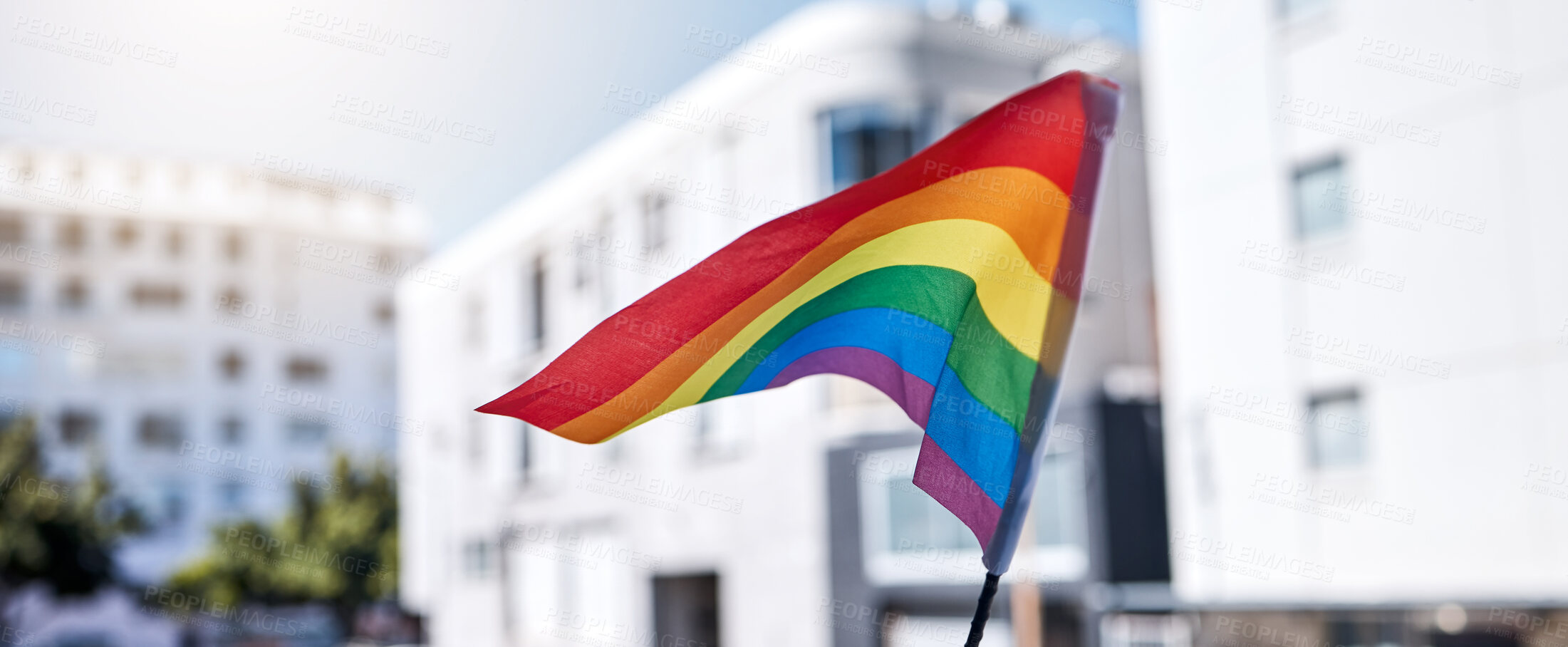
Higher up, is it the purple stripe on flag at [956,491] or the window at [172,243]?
the window at [172,243]

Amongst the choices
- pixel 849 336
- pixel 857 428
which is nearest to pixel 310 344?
pixel 857 428

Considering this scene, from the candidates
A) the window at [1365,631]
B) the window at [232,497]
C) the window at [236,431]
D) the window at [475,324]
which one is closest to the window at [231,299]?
the window at [236,431]

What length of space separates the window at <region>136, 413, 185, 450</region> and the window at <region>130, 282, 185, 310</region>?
4.69 meters

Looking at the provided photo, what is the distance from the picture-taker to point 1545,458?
12.6 m

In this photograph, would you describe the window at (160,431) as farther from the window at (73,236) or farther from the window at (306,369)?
the window at (73,236)

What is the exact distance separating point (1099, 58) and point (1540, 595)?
37.7 feet

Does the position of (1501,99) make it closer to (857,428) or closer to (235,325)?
(857,428)

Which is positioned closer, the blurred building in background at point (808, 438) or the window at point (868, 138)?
the blurred building in background at point (808, 438)

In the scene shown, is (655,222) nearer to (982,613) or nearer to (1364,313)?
(1364,313)

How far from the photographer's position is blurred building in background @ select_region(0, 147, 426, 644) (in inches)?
2249

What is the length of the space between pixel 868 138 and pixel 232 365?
47.5 m

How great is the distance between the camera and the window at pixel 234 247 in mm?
61250

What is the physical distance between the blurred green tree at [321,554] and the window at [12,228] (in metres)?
16.2

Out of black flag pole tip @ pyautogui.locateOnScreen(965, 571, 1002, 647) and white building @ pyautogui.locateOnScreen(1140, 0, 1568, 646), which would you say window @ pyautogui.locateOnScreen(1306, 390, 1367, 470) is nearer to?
white building @ pyautogui.locateOnScreen(1140, 0, 1568, 646)
